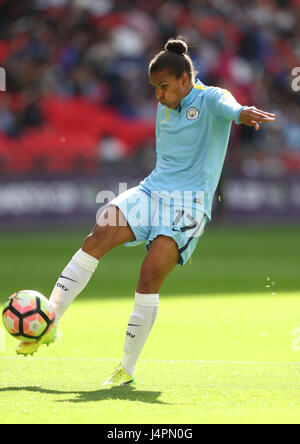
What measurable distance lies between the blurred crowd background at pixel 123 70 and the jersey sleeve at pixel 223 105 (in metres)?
10.4

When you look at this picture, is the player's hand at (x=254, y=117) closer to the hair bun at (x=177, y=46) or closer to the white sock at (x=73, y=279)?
the hair bun at (x=177, y=46)

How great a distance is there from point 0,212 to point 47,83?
147 inches

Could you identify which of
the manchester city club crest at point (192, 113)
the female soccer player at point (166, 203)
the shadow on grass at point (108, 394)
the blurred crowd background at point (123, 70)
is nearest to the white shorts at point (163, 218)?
the female soccer player at point (166, 203)

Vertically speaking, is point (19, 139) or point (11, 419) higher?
point (19, 139)

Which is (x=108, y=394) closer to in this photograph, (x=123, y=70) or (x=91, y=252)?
(x=91, y=252)

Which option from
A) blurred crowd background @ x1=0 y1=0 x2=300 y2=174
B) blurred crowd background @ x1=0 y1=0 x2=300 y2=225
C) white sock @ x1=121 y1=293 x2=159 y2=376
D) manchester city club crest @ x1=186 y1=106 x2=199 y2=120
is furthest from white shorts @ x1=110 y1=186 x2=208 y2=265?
blurred crowd background @ x1=0 y1=0 x2=300 y2=174

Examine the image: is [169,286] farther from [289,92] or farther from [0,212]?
[289,92]

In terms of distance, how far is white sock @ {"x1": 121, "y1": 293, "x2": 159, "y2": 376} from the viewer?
202 inches

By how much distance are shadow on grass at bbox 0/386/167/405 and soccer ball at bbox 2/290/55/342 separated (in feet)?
1.00

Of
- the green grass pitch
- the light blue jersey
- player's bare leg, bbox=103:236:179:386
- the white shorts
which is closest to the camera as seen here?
the green grass pitch

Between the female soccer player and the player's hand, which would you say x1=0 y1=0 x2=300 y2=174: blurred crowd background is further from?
the player's hand

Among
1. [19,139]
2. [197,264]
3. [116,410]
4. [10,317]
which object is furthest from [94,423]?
[19,139]

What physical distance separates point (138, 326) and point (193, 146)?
45.0 inches

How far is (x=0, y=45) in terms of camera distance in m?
17.9
